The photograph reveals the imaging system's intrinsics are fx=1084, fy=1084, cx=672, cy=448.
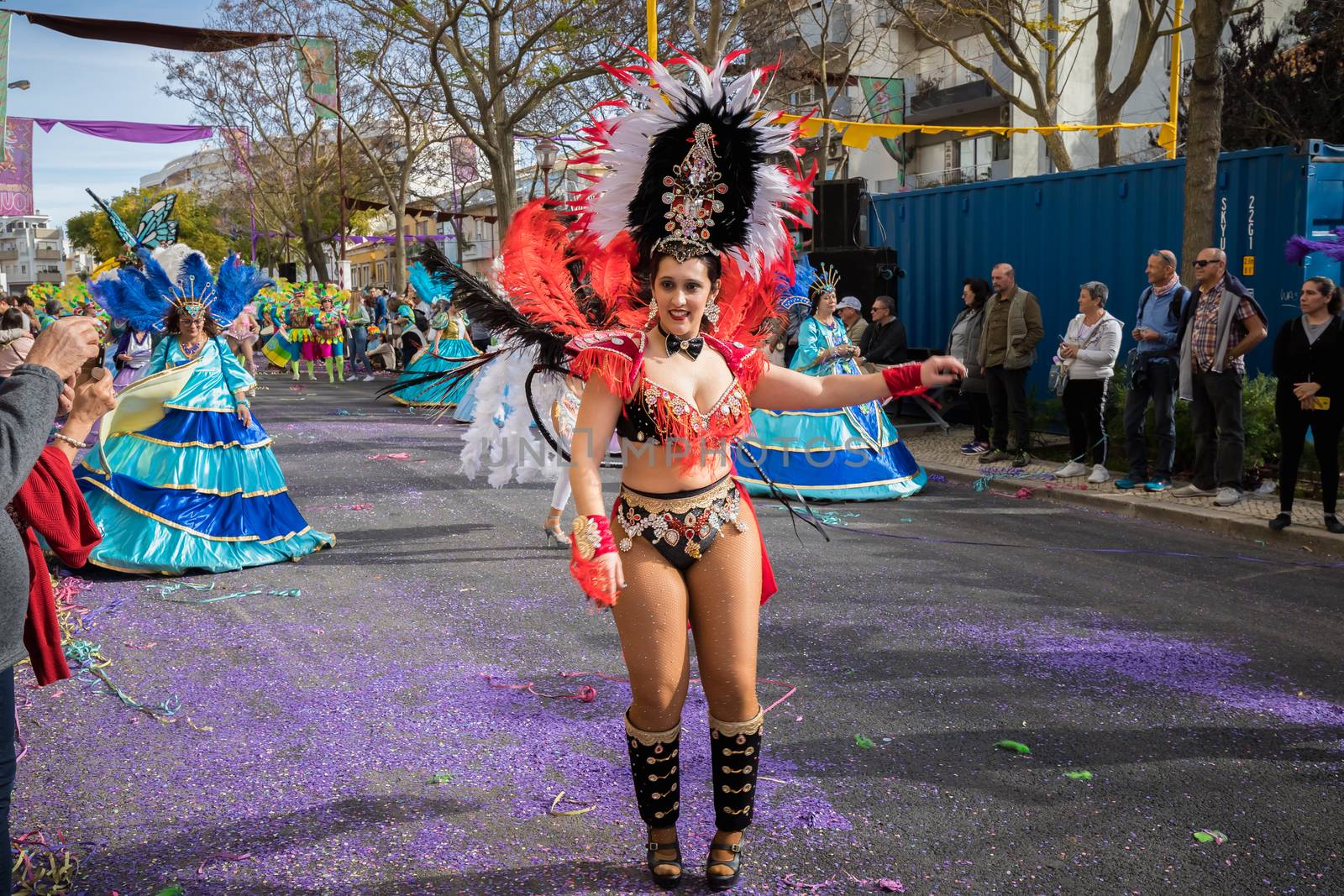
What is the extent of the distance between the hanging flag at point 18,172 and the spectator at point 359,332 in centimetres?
644

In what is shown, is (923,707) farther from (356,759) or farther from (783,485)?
(783,485)

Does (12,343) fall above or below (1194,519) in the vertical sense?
above

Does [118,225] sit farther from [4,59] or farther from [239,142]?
[239,142]

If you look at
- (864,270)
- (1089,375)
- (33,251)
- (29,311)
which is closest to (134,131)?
(29,311)

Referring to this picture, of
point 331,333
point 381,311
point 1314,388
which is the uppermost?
point 381,311

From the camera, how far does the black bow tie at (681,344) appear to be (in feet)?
10.6

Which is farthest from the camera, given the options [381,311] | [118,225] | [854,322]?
[381,311]

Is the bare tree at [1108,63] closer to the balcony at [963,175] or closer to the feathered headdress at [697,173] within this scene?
the feathered headdress at [697,173]

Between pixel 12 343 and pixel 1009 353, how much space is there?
8097 millimetres

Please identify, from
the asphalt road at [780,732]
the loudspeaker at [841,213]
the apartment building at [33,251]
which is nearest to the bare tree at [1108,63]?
the loudspeaker at [841,213]

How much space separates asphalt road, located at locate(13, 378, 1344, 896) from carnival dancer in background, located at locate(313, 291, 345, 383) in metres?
17.2

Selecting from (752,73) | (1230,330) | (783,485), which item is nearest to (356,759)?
(752,73)

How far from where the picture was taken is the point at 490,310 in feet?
13.0

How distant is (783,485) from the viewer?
9078mm
